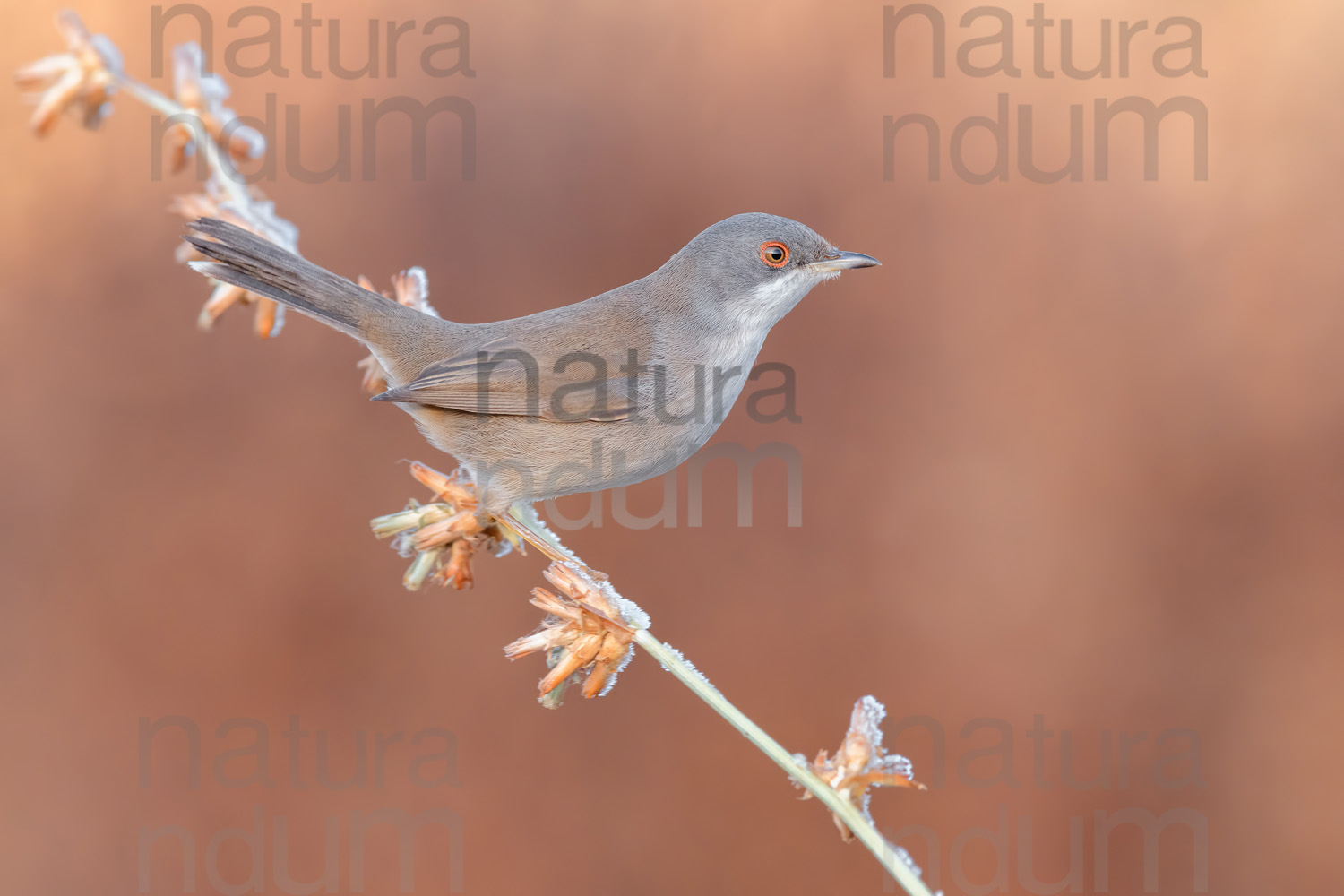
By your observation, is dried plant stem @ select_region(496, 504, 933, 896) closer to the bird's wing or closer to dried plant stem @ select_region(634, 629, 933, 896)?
dried plant stem @ select_region(634, 629, 933, 896)

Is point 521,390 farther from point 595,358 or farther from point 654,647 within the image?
point 654,647

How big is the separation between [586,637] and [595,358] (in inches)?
47.6

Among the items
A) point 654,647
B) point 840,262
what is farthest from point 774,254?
point 654,647

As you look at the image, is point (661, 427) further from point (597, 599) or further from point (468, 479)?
point (597, 599)

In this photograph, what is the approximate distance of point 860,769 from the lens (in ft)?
5.68

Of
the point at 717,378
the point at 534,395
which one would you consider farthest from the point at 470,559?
the point at 717,378

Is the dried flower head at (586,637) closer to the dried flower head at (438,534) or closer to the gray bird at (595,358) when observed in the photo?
the dried flower head at (438,534)

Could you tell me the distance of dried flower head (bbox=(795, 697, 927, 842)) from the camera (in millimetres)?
1721

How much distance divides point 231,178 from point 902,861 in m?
2.48

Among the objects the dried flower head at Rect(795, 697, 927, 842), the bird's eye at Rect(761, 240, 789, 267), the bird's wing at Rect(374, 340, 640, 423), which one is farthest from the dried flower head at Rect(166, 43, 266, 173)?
the dried flower head at Rect(795, 697, 927, 842)

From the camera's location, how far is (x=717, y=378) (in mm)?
2834

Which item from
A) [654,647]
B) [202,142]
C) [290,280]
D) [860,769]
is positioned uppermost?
[202,142]

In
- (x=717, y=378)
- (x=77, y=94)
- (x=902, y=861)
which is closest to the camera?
(x=902, y=861)

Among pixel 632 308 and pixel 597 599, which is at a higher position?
pixel 632 308
